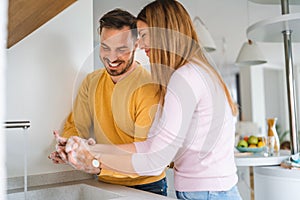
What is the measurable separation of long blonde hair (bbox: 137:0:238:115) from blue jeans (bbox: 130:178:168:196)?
13.5 inches

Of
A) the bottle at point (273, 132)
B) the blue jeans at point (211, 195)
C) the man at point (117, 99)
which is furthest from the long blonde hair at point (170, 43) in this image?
the bottle at point (273, 132)

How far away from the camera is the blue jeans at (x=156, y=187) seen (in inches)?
46.3

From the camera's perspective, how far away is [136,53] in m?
1.19

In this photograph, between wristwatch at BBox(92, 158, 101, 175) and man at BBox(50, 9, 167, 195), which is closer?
wristwatch at BBox(92, 158, 101, 175)

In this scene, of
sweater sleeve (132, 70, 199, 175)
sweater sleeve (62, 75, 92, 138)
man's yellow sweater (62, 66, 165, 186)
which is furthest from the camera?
sweater sleeve (62, 75, 92, 138)

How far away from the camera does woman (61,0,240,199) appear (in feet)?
2.98

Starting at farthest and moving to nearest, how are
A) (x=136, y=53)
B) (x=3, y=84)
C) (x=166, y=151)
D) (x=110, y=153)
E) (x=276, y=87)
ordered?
(x=276, y=87) < (x=136, y=53) < (x=110, y=153) < (x=166, y=151) < (x=3, y=84)

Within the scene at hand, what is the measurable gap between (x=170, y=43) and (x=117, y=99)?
0.31m

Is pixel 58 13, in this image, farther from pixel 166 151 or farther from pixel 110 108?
pixel 166 151

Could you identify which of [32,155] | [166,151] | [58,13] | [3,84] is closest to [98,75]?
[58,13]

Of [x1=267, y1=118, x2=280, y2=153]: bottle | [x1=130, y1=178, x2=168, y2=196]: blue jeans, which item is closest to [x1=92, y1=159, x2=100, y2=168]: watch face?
[x1=130, y1=178, x2=168, y2=196]: blue jeans

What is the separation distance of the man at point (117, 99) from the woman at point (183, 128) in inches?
4.6

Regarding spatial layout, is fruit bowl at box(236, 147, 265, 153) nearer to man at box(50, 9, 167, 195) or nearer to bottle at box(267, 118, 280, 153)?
bottle at box(267, 118, 280, 153)

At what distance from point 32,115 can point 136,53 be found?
0.42 meters
